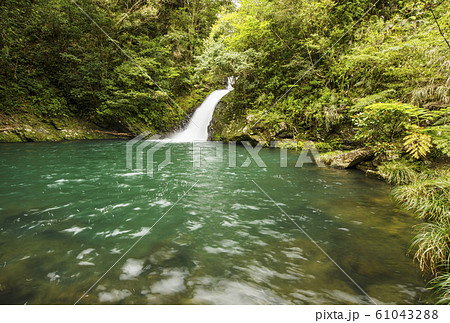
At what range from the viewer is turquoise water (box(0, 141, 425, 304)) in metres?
2.29

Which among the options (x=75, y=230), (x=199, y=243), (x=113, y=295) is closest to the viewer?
(x=113, y=295)

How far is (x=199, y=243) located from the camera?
3229 millimetres

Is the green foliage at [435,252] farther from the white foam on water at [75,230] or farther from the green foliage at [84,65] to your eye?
the green foliage at [84,65]

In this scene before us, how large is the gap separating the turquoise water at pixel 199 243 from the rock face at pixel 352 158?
2.05 m

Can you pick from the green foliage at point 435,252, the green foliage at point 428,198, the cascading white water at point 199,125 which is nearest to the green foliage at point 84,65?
the cascading white water at point 199,125

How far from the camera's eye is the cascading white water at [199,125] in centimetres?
1830

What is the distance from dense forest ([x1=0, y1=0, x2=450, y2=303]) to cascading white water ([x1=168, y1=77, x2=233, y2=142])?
4.45 feet

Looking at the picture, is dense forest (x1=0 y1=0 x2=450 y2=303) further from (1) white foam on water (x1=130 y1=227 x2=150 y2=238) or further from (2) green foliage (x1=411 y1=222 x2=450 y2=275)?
(1) white foam on water (x1=130 y1=227 x2=150 y2=238)

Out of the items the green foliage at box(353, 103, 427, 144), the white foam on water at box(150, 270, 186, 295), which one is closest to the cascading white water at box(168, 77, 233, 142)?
the green foliage at box(353, 103, 427, 144)

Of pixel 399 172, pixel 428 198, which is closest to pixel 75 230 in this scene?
pixel 428 198

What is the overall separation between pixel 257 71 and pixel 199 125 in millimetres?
6814

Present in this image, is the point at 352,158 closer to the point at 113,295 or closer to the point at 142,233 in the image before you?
the point at 142,233
